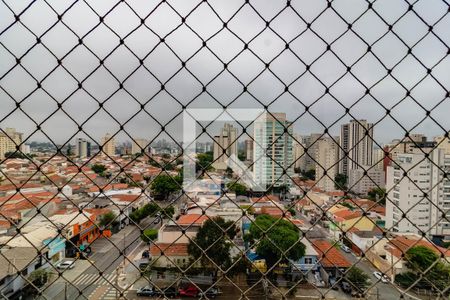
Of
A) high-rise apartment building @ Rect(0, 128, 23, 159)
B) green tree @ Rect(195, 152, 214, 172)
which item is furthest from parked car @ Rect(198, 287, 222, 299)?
high-rise apartment building @ Rect(0, 128, 23, 159)

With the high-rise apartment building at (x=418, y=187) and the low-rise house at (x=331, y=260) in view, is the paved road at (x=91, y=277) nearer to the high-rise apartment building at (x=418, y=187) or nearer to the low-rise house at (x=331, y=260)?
the low-rise house at (x=331, y=260)

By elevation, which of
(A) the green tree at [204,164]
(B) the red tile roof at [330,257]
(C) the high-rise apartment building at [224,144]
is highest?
(C) the high-rise apartment building at [224,144]

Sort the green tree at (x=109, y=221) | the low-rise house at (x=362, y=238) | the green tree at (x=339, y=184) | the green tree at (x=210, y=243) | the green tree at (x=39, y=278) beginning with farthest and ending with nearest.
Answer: the low-rise house at (x=362, y=238)
the green tree at (x=39, y=278)
the green tree at (x=210, y=243)
the green tree at (x=339, y=184)
the green tree at (x=109, y=221)

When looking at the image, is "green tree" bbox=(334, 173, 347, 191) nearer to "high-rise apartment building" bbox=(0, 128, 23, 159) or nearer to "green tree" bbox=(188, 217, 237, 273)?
"green tree" bbox=(188, 217, 237, 273)

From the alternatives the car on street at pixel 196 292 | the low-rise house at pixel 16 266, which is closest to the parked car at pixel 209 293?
the car on street at pixel 196 292

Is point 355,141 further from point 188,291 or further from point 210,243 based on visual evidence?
point 210,243

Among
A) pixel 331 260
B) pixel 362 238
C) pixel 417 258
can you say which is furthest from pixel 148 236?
pixel 362 238

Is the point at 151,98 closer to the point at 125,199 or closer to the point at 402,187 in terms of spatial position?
the point at 402,187
